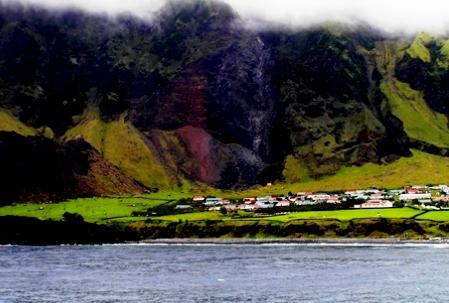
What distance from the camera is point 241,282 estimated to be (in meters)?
137

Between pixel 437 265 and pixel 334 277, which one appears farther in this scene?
pixel 437 265

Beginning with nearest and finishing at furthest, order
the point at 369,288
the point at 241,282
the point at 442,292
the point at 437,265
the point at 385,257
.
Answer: the point at 442,292 < the point at 369,288 < the point at 241,282 < the point at 437,265 < the point at 385,257

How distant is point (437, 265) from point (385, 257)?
20.9m

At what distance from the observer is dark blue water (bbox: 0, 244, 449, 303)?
120 meters

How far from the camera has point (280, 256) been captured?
18650 cm

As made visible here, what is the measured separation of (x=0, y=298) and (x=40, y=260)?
66850 millimetres

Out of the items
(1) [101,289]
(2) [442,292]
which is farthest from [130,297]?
(2) [442,292]

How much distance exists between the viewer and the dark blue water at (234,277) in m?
120

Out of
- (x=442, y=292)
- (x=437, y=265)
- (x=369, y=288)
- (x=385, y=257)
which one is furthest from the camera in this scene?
(x=385, y=257)

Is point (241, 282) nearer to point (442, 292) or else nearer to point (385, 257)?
point (442, 292)

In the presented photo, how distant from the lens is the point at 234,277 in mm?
144875

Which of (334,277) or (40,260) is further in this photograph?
(40,260)

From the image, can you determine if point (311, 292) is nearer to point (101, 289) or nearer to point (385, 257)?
point (101, 289)

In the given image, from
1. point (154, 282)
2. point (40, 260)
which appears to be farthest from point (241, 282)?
point (40, 260)
